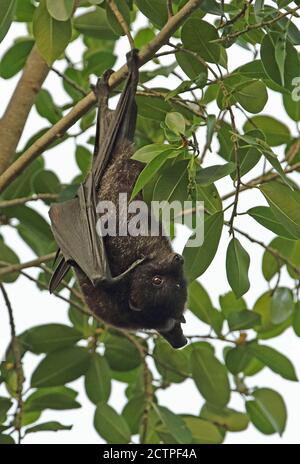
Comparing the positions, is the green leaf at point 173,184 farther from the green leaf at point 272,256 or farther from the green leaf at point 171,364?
the green leaf at point 171,364

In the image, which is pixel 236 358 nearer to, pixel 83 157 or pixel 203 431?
pixel 203 431

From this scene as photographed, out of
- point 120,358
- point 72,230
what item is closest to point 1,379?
point 120,358

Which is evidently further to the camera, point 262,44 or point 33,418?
point 33,418

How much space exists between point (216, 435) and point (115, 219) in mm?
2123

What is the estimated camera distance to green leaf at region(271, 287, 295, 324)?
582 centimetres

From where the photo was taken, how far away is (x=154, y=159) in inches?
138

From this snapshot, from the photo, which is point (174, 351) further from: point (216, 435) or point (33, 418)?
point (33, 418)

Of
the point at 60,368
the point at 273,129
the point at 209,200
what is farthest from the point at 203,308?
the point at 209,200

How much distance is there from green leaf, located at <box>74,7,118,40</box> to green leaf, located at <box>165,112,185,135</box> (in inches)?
77.4

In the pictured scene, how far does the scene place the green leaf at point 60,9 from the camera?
3.90 metres

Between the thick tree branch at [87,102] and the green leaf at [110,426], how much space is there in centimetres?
192

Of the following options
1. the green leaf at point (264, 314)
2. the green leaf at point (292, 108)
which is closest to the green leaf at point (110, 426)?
the green leaf at point (264, 314)

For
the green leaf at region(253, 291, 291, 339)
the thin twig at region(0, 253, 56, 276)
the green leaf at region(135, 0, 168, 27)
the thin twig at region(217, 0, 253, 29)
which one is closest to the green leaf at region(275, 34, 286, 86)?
the thin twig at region(217, 0, 253, 29)

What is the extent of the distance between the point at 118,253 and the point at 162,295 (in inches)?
15.3
